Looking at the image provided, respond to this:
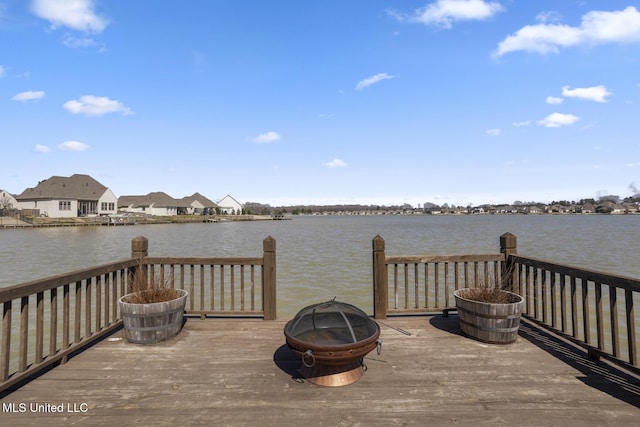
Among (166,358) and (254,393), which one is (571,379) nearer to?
(254,393)

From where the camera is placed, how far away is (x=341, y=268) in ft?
58.1

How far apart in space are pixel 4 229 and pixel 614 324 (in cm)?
6104

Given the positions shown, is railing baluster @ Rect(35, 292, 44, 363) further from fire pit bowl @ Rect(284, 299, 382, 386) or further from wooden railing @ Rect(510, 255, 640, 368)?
wooden railing @ Rect(510, 255, 640, 368)

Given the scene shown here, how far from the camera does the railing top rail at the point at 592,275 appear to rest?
135 inches

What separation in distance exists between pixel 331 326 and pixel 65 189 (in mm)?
69186

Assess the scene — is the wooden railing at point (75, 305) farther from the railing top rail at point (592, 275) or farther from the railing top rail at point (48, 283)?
the railing top rail at point (592, 275)

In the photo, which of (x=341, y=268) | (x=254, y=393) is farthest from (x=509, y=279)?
(x=341, y=268)

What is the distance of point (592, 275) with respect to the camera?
13.2 feet

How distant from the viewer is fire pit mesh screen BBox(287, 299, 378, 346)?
11.2 feet

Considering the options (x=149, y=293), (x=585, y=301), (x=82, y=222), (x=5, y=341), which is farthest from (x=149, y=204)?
(x=585, y=301)

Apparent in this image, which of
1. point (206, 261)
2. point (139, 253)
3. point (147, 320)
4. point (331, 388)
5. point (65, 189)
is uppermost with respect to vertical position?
point (65, 189)

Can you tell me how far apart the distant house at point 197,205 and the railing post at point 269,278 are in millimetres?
95793

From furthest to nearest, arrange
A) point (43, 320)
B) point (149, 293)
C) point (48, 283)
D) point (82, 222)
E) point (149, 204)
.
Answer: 1. point (149, 204)
2. point (82, 222)
3. point (149, 293)
4. point (43, 320)
5. point (48, 283)

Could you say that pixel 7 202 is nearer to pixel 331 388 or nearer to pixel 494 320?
pixel 331 388
